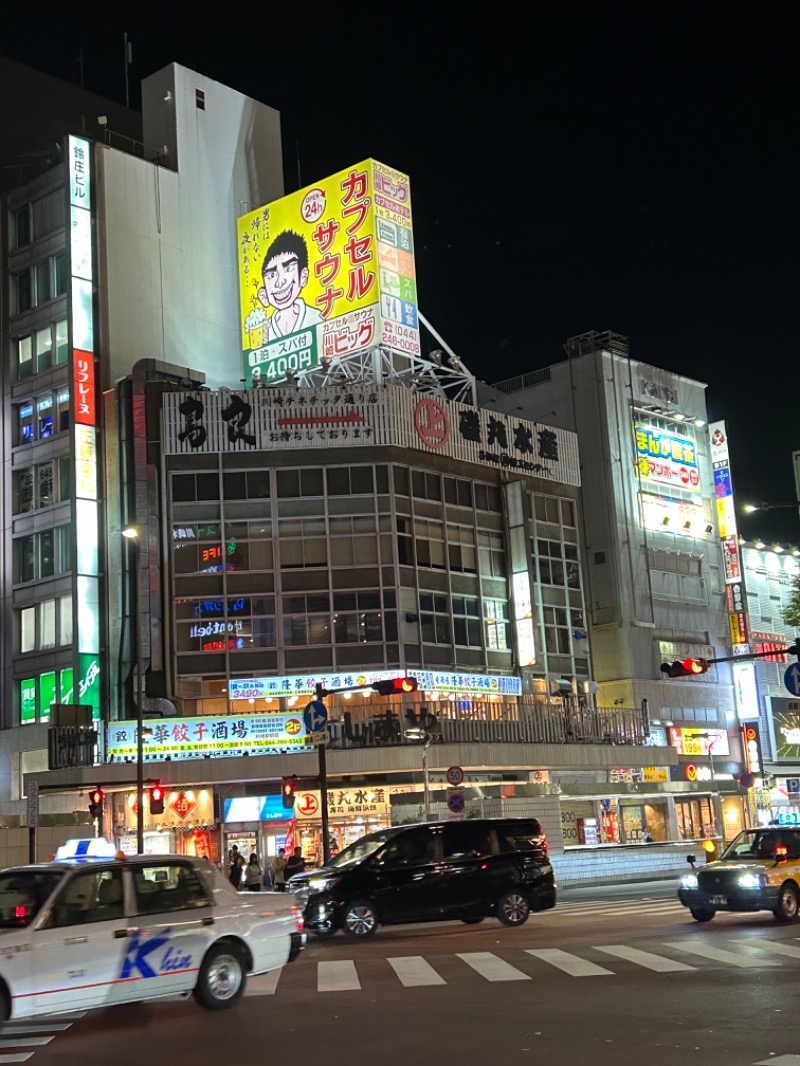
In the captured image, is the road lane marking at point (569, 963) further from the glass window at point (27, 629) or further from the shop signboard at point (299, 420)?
the glass window at point (27, 629)

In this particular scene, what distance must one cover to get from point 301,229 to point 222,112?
10.6 m

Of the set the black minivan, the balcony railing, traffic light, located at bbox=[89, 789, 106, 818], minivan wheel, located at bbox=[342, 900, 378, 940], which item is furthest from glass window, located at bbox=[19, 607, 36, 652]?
minivan wheel, located at bbox=[342, 900, 378, 940]

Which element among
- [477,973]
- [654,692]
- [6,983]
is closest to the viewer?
[6,983]

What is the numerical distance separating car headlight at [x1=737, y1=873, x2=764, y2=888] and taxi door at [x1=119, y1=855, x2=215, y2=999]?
1022cm

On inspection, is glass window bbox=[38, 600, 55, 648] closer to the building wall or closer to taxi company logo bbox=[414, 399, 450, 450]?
the building wall

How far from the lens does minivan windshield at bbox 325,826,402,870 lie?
22878mm

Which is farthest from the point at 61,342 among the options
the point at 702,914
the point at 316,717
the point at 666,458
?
the point at 702,914

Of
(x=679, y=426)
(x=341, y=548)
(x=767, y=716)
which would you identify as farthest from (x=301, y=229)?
(x=767, y=716)

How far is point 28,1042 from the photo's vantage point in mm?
12336

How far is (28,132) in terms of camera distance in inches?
2295

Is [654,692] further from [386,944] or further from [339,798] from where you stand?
[386,944]

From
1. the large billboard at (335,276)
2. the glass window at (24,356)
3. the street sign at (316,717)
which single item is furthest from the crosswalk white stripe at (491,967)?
the glass window at (24,356)

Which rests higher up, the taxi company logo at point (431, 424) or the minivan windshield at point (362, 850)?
the taxi company logo at point (431, 424)

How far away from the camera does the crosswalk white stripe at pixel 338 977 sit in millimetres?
15103
